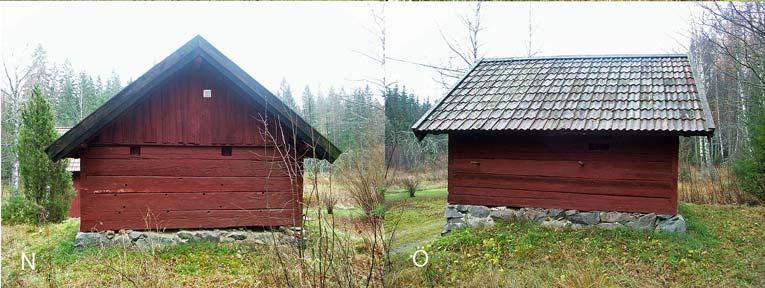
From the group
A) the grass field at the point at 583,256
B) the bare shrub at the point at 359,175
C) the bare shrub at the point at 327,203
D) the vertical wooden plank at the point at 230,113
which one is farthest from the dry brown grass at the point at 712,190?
the bare shrub at the point at 327,203

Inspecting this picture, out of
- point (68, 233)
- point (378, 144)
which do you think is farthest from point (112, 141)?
point (378, 144)

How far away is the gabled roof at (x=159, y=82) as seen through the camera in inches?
272

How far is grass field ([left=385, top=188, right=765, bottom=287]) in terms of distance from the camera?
4941 millimetres

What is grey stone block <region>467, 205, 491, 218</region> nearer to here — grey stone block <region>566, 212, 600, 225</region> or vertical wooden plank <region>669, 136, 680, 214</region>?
grey stone block <region>566, 212, 600, 225</region>

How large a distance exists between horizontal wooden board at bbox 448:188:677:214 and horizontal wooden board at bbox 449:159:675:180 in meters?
0.34

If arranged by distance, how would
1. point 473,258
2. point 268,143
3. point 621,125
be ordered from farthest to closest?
point 268,143
point 621,125
point 473,258

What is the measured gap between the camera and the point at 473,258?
6422mm

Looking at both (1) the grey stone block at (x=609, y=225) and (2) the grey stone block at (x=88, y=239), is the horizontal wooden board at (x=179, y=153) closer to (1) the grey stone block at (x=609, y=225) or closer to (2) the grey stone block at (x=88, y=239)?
(2) the grey stone block at (x=88, y=239)

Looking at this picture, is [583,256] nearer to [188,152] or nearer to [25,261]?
[188,152]

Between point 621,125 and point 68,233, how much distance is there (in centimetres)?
915

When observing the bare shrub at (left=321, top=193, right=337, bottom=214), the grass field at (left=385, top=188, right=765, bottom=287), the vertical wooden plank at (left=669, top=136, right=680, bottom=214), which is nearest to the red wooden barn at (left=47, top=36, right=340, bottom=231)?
the grass field at (left=385, top=188, right=765, bottom=287)

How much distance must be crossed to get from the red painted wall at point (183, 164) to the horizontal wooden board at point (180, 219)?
14 millimetres

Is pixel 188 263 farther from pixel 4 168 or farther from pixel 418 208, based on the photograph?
pixel 418 208

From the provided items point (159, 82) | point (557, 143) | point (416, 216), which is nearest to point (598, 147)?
point (557, 143)
